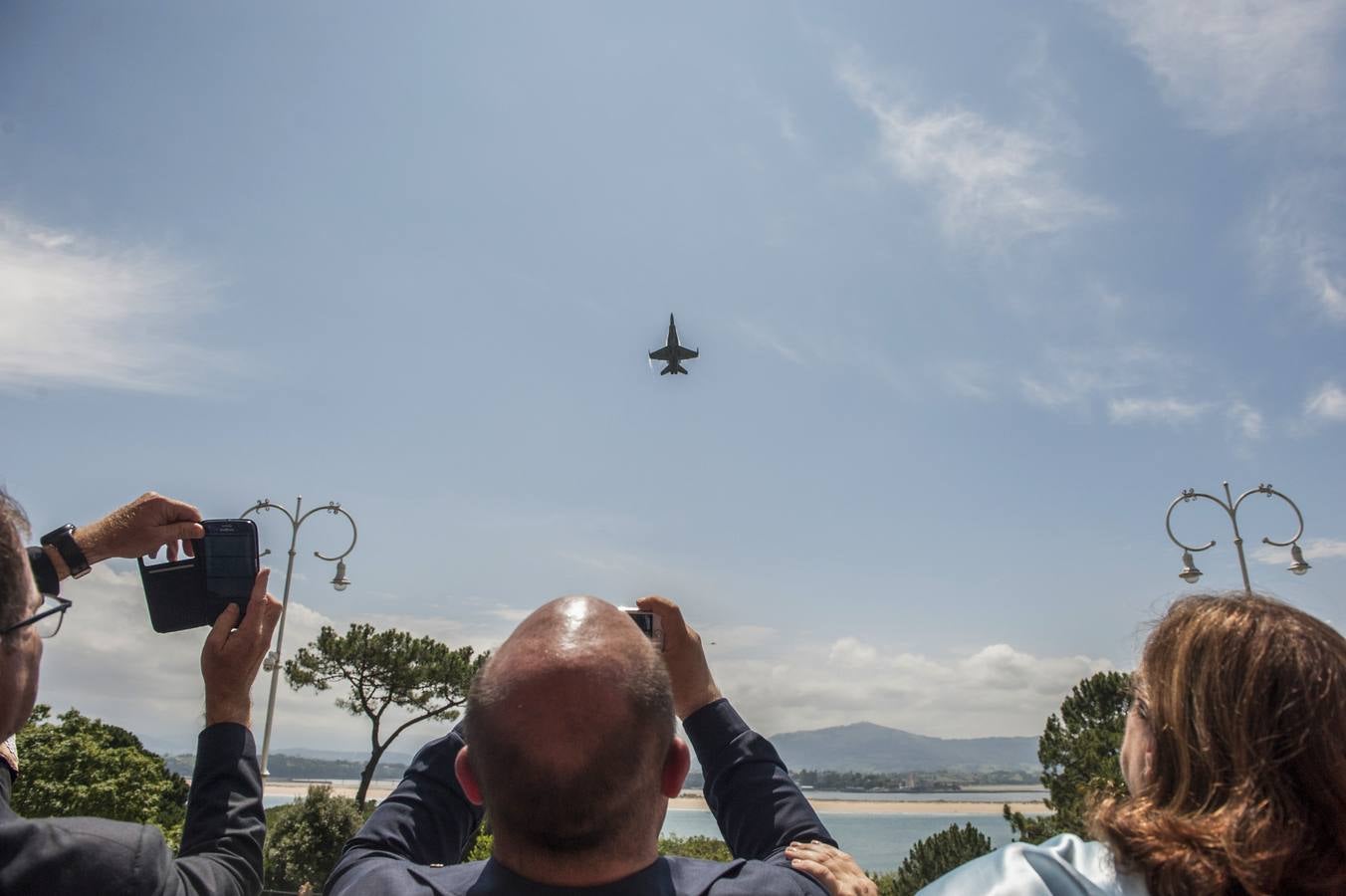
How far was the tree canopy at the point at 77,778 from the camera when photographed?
2955 centimetres

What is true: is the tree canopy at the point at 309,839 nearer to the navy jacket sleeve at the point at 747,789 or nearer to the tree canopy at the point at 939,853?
the tree canopy at the point at 939,853

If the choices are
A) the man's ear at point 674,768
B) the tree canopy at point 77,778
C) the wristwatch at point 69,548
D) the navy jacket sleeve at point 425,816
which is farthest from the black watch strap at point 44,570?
the tree canopy at point 77,778

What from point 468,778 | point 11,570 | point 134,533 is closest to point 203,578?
point 134,533

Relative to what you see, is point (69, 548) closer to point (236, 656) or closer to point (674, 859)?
point (236, 656)

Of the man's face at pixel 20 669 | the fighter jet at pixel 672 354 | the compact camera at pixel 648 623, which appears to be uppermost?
the fighter jet at pixel 672 354

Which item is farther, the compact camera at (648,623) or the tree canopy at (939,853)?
the tree canopy at (939,853)

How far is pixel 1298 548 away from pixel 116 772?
3684 centimetres

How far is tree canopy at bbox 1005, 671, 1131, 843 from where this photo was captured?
2870 cm

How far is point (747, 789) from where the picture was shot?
206 centimetres

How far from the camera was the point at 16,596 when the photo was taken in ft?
5.93

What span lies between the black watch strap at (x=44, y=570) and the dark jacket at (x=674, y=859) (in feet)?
5.54

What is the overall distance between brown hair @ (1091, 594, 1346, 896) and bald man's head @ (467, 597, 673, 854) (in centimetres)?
89

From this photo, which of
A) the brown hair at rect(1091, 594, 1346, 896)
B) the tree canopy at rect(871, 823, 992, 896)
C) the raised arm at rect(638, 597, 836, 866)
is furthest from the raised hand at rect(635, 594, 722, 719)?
the tree canopy at rect(871, 823, 992, 896)

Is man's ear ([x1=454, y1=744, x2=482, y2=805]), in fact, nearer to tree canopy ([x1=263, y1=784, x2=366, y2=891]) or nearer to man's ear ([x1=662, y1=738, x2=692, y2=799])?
man's ear ([x1=662, y1=738, x2=692, y2=799])
